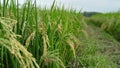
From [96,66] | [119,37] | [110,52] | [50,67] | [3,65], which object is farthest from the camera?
[119,37]

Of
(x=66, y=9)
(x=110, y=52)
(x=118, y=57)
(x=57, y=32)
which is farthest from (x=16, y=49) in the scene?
(x=110, y=52)

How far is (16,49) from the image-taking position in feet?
5.78

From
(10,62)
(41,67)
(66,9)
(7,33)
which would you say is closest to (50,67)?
(41,67)

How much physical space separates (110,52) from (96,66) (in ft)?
8.58

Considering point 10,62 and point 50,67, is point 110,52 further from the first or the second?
point 10,62

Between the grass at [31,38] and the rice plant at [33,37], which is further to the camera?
the rice plant at [33,37]

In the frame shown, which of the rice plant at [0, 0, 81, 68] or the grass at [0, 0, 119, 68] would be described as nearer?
the grass at [0, 0, 119, 68]

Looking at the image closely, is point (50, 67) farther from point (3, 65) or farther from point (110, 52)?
point (110, 52)

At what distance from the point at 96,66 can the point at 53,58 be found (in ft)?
3.25

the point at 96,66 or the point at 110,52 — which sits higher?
the point at 96,66

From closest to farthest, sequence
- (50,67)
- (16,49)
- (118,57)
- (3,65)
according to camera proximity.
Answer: (16,49), (3,65), (50,67), (118,57)

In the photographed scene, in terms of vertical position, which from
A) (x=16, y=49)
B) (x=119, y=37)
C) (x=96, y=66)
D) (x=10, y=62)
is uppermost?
(x=16, y=49)

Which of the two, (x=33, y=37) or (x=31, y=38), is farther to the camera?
(x=31, y=38)

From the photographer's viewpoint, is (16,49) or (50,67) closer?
(16,49)
